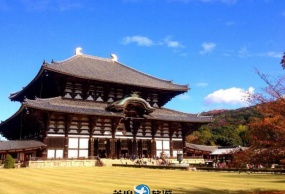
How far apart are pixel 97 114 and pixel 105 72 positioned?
1031cm

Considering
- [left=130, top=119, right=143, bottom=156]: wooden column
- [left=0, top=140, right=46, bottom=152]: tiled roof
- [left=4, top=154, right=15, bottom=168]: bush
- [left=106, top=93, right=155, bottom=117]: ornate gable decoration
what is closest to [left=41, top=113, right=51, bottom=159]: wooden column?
[left=0, top=140, right=46, bottom=152]: tiled roof

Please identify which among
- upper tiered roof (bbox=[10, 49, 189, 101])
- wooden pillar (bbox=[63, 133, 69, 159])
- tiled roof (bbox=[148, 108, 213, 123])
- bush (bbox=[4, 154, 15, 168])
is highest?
upper tiered roof (bbox=[10, 49, 189, 101])

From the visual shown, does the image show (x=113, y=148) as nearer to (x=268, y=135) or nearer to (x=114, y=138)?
(x=114, y=138)

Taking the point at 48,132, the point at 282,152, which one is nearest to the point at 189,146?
the point at 48,132

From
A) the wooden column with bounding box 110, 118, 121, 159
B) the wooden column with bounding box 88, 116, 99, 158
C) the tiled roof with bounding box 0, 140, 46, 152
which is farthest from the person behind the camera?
the wooden column with bounding box 110, 118, 121, 159

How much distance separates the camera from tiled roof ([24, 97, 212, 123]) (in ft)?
120

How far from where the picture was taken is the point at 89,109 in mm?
40844

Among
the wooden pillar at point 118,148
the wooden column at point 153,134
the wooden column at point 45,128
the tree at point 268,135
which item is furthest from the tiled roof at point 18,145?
the tree at point 268,135

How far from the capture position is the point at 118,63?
5522cm

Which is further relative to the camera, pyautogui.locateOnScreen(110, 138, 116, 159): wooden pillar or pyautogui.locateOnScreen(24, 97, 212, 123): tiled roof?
pyautogui.locateOnScreen(110, 138, 116, 159): wooden pillar

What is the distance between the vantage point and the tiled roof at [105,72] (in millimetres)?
42062

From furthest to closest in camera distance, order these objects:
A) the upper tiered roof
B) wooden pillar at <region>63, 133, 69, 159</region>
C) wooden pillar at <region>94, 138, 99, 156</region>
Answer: wooden pillar at <region>94, 138, 99, 156</region>, the upper tiered roof, wooden pillar at <region>63, 133, 69, 159</region>

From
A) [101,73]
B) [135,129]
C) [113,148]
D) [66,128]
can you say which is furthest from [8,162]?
[101,73]

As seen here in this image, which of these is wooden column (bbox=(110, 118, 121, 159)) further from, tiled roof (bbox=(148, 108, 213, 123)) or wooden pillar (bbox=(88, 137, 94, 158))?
tiled roof (bbox=(148, 108, 213, 123))
